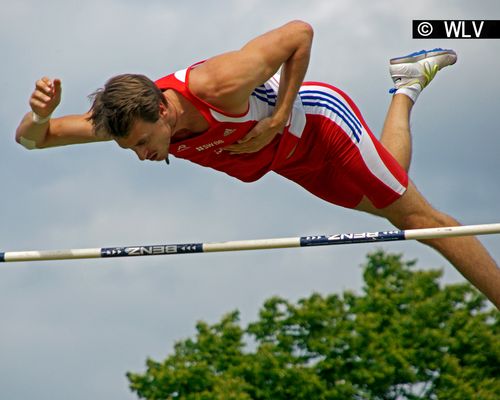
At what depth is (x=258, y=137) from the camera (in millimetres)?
7461

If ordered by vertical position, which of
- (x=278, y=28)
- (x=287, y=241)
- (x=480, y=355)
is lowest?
(x=287, y=241)

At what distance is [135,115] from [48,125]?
0.79 metres

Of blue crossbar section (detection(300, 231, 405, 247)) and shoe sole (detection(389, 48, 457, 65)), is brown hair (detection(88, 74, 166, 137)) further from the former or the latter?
shoe sole (detection(389, 48, 457, 65))

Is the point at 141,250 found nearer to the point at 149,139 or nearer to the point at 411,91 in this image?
the point at 149,139

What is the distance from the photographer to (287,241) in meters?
7.43

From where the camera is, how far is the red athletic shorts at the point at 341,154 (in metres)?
7.79

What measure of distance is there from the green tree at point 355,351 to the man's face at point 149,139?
18396 mm

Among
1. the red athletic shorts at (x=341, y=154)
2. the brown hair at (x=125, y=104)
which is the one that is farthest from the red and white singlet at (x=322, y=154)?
the brown hair at (x=125, y=104)

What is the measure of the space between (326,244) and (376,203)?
0.62m

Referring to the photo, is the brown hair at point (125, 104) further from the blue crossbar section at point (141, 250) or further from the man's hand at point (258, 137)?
the blue crossbar section at point (141, 250)

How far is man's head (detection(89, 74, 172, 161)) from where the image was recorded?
6930 mm

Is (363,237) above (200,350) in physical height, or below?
below

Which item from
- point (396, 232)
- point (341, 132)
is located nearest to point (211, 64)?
point (341, 132)

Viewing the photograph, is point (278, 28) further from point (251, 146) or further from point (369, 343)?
point (369, 343)
